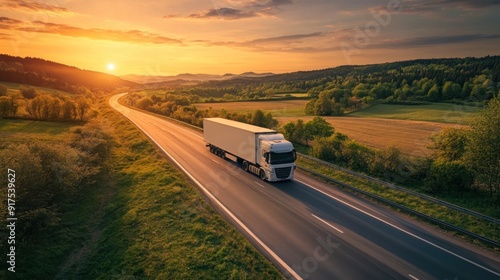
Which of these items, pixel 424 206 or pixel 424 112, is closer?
Result: pixel 424 206

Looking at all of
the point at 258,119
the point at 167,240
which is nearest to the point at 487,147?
the point at 167,240

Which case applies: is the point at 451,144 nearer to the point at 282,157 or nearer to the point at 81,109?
the point at 282,157

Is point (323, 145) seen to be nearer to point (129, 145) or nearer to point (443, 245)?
point (443, 245)

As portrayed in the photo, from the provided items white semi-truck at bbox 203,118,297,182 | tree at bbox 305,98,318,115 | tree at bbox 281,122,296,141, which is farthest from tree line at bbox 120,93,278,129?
tree at bbox 305,98,318,115

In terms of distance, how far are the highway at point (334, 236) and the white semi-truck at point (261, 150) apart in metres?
1.22

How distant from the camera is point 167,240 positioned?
17250mm

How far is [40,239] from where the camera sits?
1784cm

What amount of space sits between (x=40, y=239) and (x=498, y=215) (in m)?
30.2

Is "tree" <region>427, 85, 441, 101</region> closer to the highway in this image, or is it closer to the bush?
the highway

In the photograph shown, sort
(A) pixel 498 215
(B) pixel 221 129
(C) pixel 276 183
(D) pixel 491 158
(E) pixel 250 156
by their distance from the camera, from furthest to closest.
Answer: (B) pixel 221 129 < (E) pixel 250 156 < (C) pixel 276 183 < (D) pixel 491 158 < (A) pixel 498 215

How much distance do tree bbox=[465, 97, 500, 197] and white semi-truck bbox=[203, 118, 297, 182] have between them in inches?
554

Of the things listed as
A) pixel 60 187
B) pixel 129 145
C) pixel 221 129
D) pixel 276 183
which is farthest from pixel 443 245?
pixel 129 145

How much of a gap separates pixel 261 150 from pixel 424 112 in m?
74.8

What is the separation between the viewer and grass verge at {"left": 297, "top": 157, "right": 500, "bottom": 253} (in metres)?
18.1
